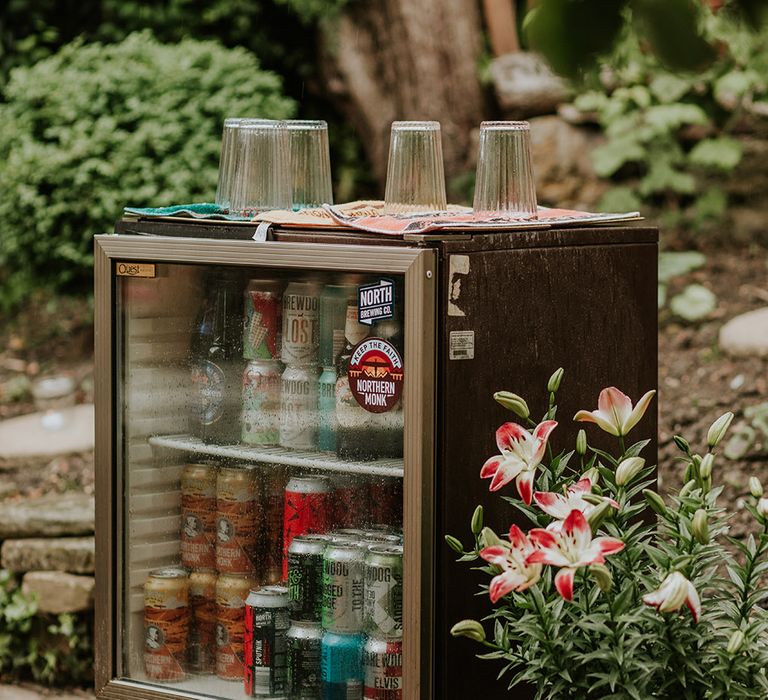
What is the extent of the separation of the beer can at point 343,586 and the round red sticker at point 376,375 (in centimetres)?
34

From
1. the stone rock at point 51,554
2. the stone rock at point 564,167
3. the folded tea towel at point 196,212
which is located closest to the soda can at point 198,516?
the folded tea towel at point 196,212

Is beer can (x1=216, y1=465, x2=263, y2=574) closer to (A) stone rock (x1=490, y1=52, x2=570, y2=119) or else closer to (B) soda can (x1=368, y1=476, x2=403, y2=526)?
(B) soda can (x1=368, y1=476, x2=403, y2=526)

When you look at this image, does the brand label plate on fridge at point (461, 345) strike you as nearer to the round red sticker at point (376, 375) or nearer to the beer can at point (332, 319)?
the round red sticker at point (376, 375)

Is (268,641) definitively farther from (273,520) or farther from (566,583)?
(566,583)

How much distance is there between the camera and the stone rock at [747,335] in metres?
4.99

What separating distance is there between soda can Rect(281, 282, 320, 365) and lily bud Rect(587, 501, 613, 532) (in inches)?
38.6

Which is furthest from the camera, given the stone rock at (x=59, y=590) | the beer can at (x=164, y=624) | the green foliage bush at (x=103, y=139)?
the green foliage bush at (x=103, y=139)

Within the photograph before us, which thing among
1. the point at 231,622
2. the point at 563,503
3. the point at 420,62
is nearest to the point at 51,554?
the point at 231,622

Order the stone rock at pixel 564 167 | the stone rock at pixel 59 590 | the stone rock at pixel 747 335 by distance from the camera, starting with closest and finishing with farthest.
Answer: the stone rock at pixel 59 590 → the stone rock at pixel 747 335 → the stone rock at pixel 564 167

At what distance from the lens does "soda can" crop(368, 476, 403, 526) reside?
9.42ft

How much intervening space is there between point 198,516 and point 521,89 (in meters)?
4.02

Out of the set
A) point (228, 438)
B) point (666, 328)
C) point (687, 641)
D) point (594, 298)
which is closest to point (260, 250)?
point (228, 438)

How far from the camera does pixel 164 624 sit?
3199mm

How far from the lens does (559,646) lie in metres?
2.35
